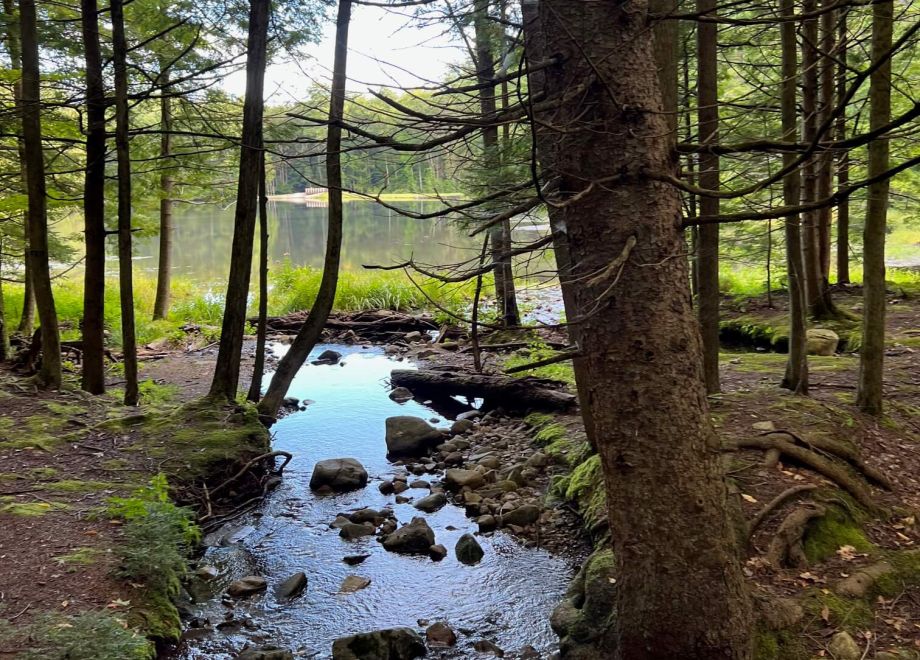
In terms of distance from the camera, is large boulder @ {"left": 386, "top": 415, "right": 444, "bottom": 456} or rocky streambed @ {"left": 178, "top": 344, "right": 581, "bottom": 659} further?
large boulder @ {"left": 386, "top": 415, "right": 444, "bottom": 456}

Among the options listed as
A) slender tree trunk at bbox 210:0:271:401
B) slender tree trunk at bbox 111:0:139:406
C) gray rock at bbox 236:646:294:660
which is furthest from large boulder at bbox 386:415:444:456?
gray rock at bbox 236:646:294:660

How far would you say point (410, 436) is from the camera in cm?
851

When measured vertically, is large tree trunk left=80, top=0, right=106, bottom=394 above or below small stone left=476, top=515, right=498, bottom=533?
above

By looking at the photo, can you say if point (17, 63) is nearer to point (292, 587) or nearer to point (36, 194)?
point (36, 194)

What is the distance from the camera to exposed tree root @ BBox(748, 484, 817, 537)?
424cm

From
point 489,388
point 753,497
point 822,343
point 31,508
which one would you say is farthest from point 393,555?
point 822,343

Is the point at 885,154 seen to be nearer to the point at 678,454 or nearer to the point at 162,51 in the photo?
the point at 678,454

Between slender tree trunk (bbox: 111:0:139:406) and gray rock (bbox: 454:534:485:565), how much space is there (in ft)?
15.7

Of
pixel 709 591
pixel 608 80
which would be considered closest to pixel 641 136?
pixel 608 80

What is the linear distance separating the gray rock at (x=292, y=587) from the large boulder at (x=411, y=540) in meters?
0.89

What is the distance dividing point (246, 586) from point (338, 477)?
2195 mm

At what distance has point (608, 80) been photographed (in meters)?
2.82

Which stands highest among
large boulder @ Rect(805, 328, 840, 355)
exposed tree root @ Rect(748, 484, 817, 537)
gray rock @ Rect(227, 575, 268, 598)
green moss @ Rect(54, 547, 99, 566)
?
large boulder @ Rect(805, 328, 840, 355)

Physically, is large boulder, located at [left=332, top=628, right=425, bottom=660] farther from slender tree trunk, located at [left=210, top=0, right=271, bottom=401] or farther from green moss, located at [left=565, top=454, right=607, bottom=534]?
slender tree trunk, located at [left=210, top=0, right=271, bottom=401]
